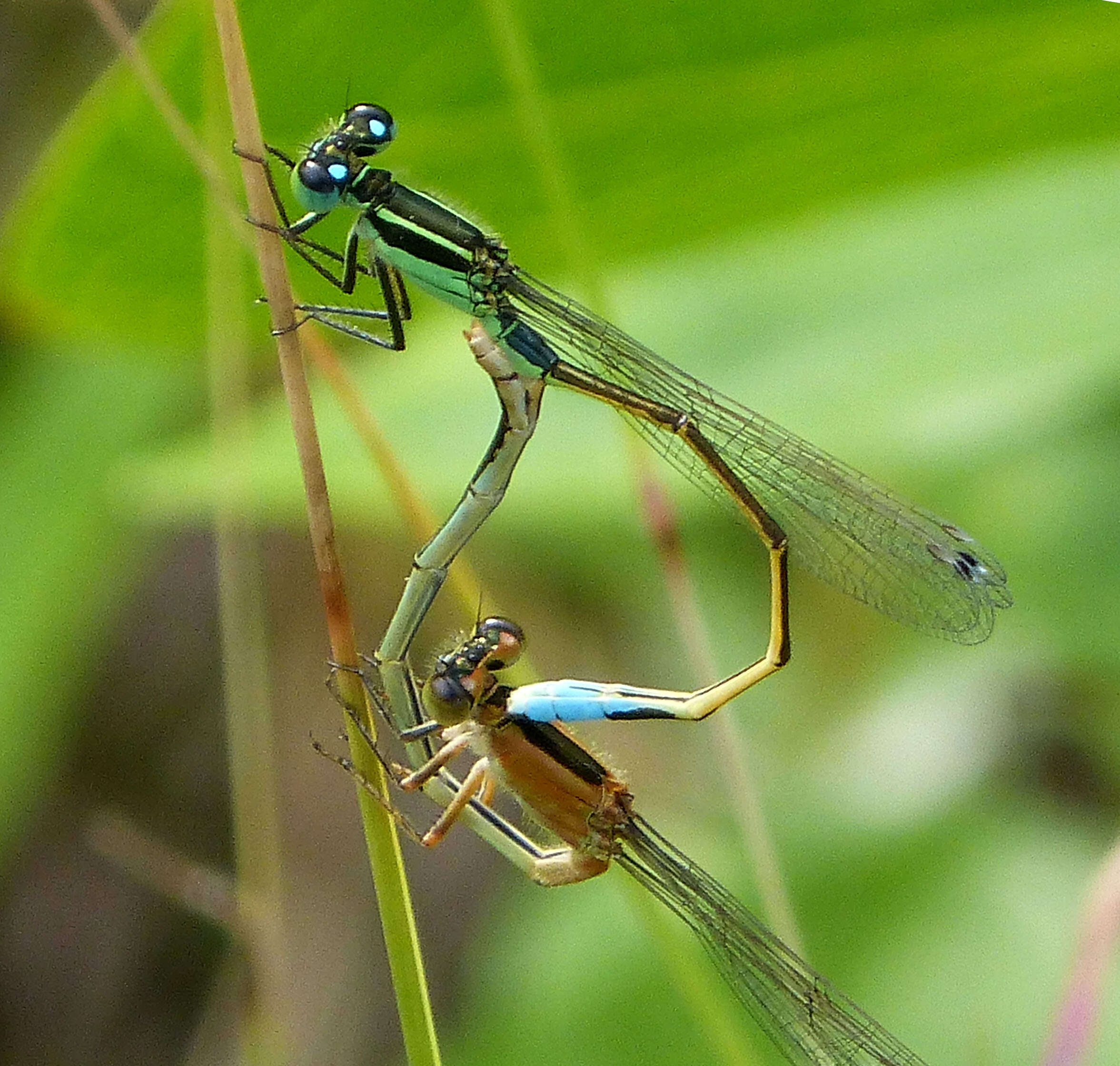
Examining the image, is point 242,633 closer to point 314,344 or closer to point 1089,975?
point 314,344

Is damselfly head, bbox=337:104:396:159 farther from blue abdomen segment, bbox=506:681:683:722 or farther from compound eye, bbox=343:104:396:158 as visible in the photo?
blue abdomen segment, bbox=506:681:683:722

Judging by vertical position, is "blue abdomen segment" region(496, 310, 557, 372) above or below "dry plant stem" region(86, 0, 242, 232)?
above

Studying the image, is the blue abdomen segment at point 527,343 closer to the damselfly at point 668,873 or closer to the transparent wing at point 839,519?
the transparent wing at point 839,519

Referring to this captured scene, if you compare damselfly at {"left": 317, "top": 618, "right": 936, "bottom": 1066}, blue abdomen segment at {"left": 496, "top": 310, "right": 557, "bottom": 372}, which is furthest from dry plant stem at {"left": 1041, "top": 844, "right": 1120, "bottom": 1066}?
blue abdomen segment at {"left": 496, "top": 310, "right": 557, "bottom": 372}

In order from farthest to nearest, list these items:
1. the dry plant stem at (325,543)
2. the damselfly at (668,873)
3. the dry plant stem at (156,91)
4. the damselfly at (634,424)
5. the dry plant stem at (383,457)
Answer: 1. the damselfly at (668,873)
2. the damselfly at (634,424)
3. the dry plant stem at (383,457)
4. the dry plant stem at (156,91)
5. the dry plant stem at (325,543)

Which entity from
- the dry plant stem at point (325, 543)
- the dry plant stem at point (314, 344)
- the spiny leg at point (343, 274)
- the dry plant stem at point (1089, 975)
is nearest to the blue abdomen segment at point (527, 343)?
the spiny leg at point (343, 274)

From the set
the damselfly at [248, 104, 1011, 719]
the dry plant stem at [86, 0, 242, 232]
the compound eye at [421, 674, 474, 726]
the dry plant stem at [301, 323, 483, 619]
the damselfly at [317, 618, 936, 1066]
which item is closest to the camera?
the dry plant stem at [86, 0, 242, 232]

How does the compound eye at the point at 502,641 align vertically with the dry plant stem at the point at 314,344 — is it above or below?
below

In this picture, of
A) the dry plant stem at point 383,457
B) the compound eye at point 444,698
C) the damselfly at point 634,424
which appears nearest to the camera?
the dry plant stem at point 383,457
